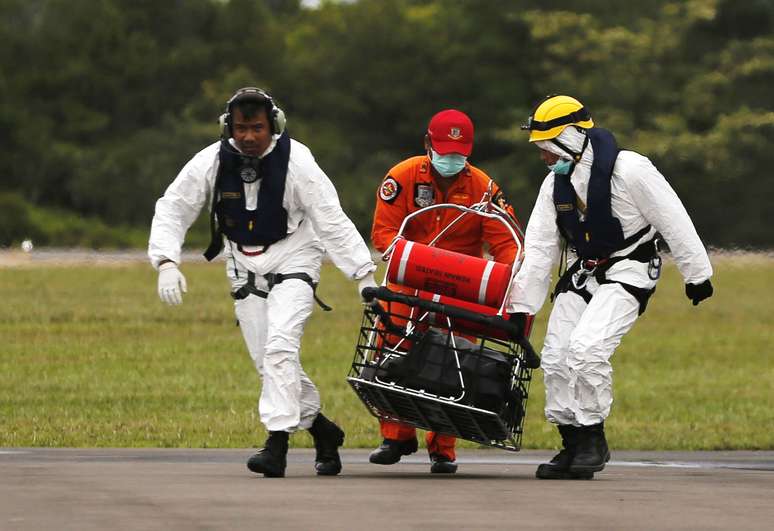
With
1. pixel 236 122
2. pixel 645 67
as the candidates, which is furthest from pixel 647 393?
pixel 645 67

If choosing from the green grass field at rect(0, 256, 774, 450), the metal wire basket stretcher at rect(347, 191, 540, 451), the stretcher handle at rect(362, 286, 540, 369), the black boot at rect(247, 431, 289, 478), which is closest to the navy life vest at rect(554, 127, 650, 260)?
the metal wire basket stretcher at rect(347, 191, 540, 451)

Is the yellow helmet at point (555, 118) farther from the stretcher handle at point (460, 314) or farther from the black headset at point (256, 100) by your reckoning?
the black headset at point (256, 100)

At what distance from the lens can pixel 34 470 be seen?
359 inches

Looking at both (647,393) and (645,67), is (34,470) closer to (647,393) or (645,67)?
(647,393)

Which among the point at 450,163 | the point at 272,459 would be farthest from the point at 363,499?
the point at 450,163

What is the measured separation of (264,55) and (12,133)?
10.0 meters

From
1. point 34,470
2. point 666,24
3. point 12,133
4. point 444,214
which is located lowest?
point 34,470

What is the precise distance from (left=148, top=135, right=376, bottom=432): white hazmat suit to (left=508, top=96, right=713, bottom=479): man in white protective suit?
3.47 feet

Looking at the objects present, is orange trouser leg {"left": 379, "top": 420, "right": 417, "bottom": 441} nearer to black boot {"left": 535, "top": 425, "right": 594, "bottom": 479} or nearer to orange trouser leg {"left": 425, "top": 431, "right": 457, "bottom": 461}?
orange trouser leg {"left": 425, "top": 431, "right": 457, "bottom": 461}

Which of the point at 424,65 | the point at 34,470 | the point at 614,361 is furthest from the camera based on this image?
the point at 424,65

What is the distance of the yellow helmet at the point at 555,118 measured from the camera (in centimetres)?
988

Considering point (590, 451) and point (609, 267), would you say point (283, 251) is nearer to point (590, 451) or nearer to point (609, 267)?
point (609, 267)

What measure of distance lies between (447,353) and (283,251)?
41.2 inches

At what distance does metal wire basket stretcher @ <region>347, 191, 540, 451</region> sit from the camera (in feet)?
31.0
